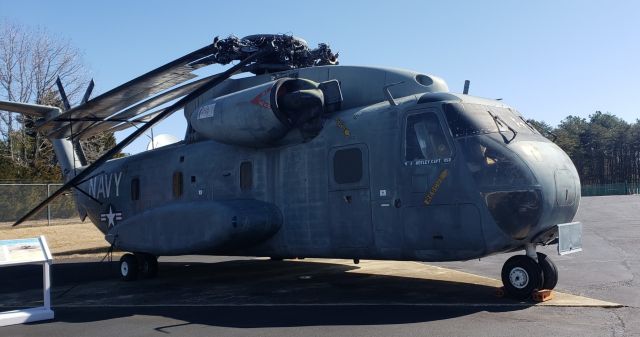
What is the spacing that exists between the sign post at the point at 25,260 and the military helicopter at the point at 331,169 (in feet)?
9.09

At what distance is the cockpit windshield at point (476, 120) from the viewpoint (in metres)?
8.74

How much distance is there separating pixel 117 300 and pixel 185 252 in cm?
151

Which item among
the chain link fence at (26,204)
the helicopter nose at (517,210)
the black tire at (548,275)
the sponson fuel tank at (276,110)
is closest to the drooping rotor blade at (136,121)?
the sponson fuel tank at (276,110)

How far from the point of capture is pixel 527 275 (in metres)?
8.50

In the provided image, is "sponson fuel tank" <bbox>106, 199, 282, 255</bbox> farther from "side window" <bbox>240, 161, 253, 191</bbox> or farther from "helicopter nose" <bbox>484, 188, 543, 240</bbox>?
"helicopter nose" <bbox>484, 188, 543, 240</bbox>

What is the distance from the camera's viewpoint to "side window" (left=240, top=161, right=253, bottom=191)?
1160cm

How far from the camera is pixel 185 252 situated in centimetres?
1117

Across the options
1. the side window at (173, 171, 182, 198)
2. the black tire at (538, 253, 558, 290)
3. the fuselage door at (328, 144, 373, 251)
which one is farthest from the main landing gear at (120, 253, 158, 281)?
the black tire at (538, 253, 558, 290)

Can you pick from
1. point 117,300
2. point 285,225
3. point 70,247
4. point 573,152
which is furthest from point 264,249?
point 573,152

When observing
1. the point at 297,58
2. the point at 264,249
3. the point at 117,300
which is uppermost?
the point at 297,58

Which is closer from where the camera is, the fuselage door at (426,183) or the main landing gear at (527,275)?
the main landing gear at (527,275)

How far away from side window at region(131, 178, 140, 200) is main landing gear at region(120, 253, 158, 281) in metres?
1.65

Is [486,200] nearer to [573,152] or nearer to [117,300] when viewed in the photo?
[117,300]

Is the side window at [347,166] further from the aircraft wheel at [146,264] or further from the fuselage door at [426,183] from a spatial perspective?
the aircraft wheel at [146,264]
